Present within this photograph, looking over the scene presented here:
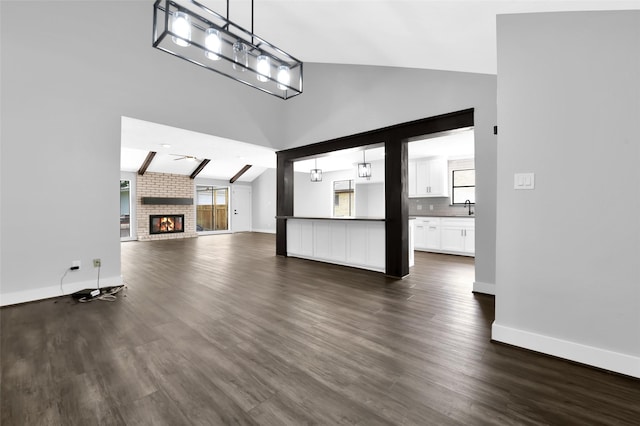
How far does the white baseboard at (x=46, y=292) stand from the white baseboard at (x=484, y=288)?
4605mm

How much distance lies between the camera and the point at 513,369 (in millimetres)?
1720

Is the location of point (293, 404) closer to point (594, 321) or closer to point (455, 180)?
point (594, 321)

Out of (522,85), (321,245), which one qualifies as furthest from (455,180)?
(522,85)

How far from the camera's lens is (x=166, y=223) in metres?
9.41

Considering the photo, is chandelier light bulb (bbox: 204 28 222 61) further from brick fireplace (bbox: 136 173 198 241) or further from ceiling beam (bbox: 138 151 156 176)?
brick fireplace (bbox: 136 173 198 241)

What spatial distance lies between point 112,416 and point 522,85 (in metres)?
3.28

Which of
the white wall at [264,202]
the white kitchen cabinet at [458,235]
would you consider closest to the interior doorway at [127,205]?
the white wall at [264,202]

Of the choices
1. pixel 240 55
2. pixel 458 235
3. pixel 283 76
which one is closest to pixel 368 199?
pixel 458 235

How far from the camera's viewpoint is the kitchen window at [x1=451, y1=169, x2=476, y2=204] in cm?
665

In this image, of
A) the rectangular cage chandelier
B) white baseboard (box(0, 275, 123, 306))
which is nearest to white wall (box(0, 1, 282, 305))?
white baseboard (box(0, 275, 123, 306))

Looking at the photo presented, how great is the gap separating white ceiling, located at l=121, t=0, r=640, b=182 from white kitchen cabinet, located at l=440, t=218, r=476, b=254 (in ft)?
11.7

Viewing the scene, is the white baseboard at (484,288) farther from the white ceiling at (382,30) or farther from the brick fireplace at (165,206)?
the brick fireplace at (165,206)

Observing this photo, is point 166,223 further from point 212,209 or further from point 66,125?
point 66,125

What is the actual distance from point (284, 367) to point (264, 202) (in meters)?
10.1
